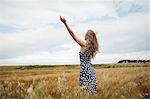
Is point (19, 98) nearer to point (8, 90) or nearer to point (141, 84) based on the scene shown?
point (8, 90)

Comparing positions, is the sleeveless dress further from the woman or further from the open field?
the open field

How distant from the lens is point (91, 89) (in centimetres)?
390

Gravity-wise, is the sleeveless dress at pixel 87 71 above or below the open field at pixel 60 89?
above

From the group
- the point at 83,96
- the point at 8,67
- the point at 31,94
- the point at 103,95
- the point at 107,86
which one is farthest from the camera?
the point at 8,67

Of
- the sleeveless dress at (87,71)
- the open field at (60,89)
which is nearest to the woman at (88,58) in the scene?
the sleeveless dress at (87,71)

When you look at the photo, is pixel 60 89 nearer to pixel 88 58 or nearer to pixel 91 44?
pixel 88 58

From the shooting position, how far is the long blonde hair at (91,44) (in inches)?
151

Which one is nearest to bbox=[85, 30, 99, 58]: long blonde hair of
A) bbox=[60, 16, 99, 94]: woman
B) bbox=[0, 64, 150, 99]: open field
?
bbox=[60, 16, 99, 94]: woman

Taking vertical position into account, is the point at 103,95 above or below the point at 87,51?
below

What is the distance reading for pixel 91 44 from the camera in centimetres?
387

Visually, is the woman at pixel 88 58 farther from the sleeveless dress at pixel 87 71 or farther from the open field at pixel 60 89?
the open field at pixel 60 89

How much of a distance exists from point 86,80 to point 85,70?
113mm

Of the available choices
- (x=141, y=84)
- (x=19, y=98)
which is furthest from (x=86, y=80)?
(x=141, y=84)

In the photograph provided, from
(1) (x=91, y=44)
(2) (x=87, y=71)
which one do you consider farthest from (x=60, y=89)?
(1) (x=91, y=44)
